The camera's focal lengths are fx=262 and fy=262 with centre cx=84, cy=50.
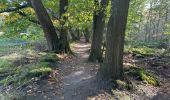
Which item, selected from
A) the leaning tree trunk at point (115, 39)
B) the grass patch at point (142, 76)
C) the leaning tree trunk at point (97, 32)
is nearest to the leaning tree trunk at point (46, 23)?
the leaning tree trunk at point (97, 32)

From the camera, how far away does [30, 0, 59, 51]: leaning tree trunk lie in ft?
50.9

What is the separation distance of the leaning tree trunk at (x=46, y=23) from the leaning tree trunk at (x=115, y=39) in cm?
747

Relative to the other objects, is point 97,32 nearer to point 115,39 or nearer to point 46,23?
point 46,23

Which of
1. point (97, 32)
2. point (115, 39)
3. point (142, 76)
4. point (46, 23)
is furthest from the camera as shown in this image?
point (46, 23)

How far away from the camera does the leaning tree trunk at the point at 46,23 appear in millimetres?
15516

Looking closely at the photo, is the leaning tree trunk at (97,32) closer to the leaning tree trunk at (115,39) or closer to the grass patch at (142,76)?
the grass patch at (142,76)

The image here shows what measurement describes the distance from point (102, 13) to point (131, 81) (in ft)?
19.7

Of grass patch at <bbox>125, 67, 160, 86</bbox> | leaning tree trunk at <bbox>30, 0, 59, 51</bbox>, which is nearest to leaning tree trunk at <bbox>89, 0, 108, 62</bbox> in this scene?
leaning tree trunk at <bbox>30, 0, 59, 51</bbox>

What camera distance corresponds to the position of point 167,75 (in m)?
13.2

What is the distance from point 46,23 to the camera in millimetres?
16438

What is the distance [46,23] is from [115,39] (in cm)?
818

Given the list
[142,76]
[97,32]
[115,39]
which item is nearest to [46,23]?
[97,32]

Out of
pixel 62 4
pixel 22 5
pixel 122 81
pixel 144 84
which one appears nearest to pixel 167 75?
pixel 144 84

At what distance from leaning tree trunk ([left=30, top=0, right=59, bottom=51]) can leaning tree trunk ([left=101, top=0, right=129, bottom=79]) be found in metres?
7.47
